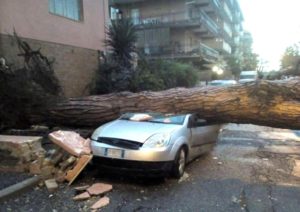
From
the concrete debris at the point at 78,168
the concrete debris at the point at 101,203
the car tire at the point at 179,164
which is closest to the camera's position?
the concrete debris at the point at 101,203

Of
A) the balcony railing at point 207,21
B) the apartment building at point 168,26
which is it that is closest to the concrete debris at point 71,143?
the apartment building at point 168,26

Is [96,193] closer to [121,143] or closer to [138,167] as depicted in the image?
[138,167]

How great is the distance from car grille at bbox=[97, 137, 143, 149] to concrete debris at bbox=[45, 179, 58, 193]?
3.41 ft

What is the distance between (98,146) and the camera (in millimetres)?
6656

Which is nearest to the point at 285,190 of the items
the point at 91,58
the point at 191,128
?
the point at 191,128

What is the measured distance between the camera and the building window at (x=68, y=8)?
14.9 m

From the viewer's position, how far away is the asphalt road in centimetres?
557

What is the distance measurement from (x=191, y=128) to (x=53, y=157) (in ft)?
9.02

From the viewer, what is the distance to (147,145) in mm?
6406

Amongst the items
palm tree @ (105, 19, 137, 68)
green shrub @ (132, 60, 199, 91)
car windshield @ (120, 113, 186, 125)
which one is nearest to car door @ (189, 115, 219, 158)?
car windshield @ (120, 113, 186, 125)

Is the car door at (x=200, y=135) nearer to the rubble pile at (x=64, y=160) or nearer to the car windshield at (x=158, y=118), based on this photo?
the car windshield at (x=158, y=118)

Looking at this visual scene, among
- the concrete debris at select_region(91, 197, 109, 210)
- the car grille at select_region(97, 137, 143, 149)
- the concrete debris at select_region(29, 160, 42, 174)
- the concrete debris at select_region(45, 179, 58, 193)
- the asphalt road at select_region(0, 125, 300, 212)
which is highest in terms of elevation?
the car grille at select_region(97, 137, 143, 149)

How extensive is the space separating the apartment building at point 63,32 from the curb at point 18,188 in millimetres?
5646

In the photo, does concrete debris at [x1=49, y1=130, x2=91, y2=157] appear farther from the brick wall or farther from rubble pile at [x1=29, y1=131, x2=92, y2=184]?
the brick wall
